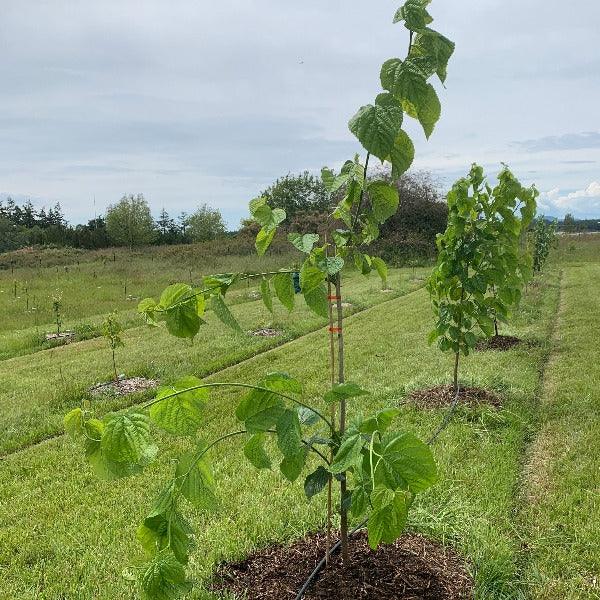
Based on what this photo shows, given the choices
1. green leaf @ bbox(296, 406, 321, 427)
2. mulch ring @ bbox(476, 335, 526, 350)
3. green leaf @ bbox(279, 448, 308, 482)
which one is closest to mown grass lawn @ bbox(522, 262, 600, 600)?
mulch ring @ bbox(476, 335, 526, 350)

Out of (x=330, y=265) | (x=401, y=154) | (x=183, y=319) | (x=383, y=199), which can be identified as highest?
(x=401, y=154)

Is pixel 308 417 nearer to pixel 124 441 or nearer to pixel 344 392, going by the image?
pixel 344 392

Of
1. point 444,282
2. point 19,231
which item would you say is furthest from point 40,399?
point 19,231

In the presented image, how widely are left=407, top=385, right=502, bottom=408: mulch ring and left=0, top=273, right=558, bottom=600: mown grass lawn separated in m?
0.15

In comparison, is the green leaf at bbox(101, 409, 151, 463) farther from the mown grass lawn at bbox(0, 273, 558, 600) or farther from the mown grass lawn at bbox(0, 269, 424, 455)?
the mown grass lawn at bbox(0, 269, 424, 455)

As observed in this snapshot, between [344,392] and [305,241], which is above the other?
[305,241]

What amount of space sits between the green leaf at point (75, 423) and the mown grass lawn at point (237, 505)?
525 mm

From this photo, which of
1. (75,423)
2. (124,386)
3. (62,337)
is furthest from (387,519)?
(62,337)

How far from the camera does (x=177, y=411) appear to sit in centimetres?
181

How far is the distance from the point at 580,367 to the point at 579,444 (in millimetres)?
2766

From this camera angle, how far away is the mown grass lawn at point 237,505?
3166mm

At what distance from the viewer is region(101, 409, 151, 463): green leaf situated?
5.27 feet

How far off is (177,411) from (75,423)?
1.02 feet

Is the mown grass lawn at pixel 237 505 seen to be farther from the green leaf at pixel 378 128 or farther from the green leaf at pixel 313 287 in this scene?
the green leaf at pixel 378 128
